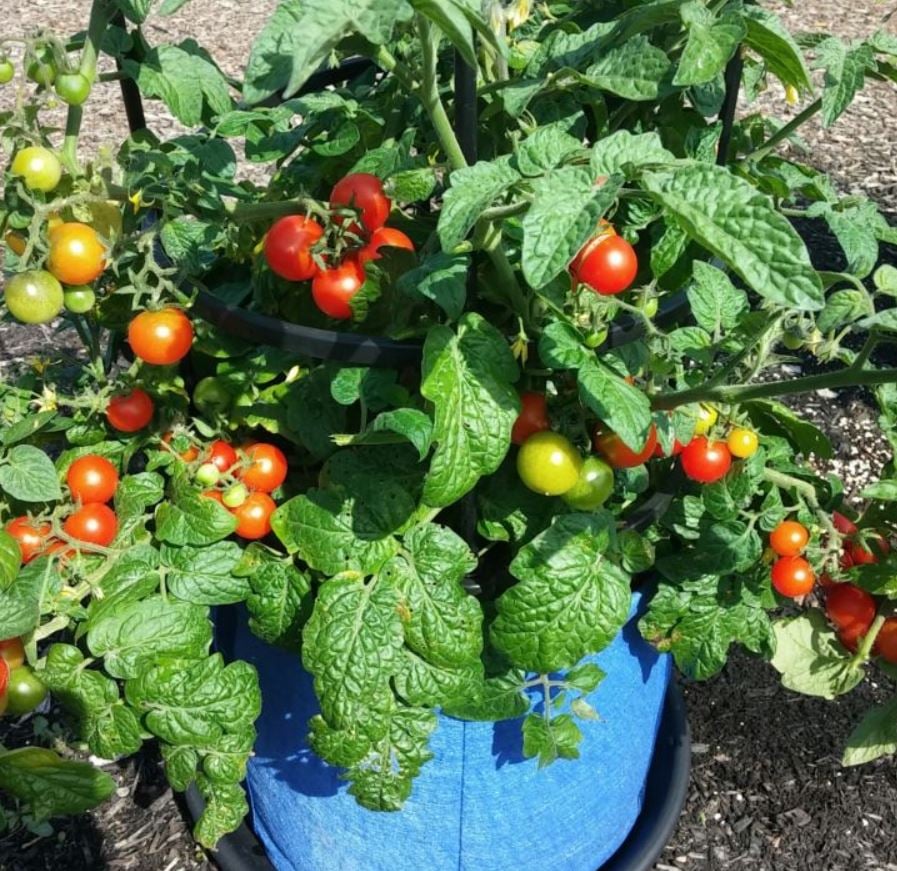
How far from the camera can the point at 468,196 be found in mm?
762

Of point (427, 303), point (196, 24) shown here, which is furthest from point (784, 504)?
point (196, 24)

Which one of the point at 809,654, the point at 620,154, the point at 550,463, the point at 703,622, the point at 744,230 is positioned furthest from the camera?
the point at 809,654

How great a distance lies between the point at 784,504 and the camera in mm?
1257

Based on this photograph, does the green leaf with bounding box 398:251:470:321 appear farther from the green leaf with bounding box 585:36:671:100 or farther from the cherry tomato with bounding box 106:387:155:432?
the cherry tomato with bounding box 106:387:155:432

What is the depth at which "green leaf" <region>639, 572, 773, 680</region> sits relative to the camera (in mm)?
1189

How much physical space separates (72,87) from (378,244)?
29 cm

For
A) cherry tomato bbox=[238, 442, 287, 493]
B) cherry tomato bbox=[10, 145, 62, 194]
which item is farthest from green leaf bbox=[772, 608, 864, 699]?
cherry tomato bbox=[10, 145, 62, 194]

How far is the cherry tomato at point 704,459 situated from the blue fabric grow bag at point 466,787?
195 mm

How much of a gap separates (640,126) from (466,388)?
0.39 metres

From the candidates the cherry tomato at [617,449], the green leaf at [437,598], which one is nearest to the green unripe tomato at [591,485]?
the cherry tomato at [617,449]

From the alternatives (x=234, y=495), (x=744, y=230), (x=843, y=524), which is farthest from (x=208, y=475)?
(x=843, y=524)

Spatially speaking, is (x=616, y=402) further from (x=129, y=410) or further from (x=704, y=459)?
(x=129, y=410)

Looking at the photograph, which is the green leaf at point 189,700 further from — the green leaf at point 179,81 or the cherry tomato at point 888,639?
the cherry tomato at point 888,639

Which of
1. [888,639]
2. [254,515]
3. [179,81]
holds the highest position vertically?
[179,81]
